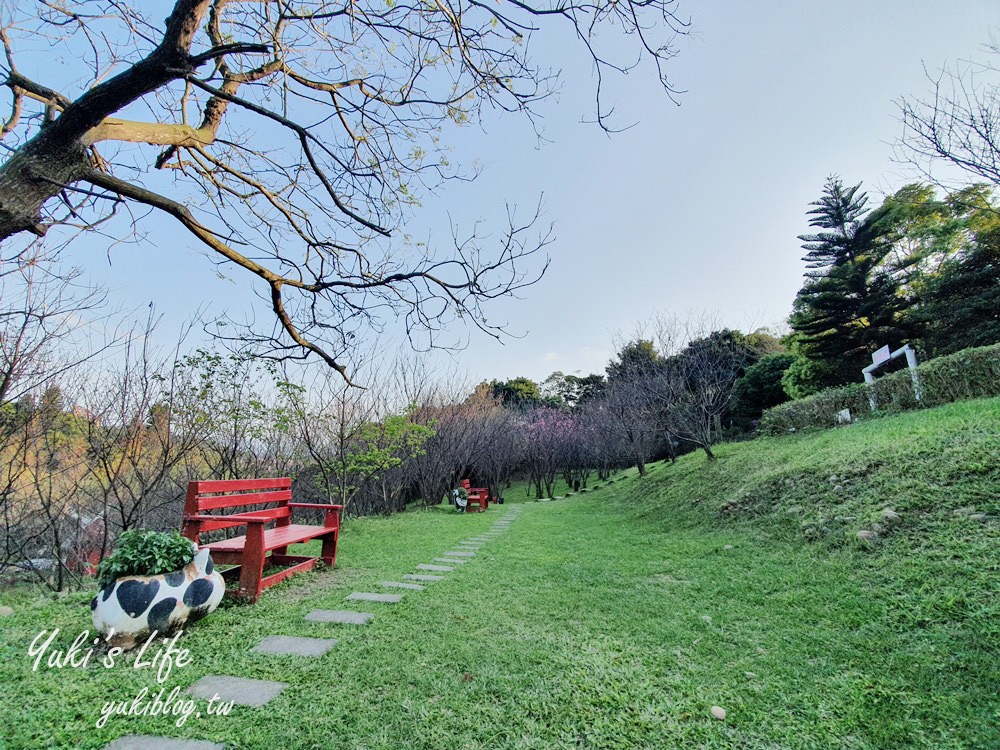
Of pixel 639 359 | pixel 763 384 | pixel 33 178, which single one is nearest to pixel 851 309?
pixel 763 384

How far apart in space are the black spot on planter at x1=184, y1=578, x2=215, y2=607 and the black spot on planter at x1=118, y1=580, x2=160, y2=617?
215 mm

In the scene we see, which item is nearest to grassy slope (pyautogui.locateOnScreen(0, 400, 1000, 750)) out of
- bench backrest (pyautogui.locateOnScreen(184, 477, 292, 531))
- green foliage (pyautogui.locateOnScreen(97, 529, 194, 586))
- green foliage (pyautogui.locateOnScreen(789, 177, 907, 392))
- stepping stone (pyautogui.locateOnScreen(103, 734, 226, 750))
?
stepping stone (pyautogui.locateOnScreen(103, 734, 226, 750))

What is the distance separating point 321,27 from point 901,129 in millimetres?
4377

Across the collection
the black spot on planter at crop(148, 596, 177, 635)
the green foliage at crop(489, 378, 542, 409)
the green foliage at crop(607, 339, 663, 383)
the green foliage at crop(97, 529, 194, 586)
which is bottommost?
the black spot on planter at crop(148, 596, 177, 635)

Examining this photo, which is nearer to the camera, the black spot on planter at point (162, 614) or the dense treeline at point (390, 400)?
the black spot on planter at point (162, 614)

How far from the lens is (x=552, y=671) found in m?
2.14

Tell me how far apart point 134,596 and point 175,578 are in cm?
21

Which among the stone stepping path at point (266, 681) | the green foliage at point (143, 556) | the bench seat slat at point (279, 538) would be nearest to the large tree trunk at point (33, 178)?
the green foliage at point (143, 556)

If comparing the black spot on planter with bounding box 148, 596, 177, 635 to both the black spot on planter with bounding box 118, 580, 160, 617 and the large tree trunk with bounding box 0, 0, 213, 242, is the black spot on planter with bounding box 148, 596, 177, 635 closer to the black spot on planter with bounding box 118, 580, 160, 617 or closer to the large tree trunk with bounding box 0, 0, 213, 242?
the black spot on planter with bounding box 118, 580, 160, 617

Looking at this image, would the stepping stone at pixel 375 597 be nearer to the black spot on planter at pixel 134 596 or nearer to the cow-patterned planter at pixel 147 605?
the cow-patterned planter at pixel 147 605

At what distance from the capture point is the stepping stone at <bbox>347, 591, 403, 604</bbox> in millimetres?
3291

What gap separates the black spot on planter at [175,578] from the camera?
2511 mm

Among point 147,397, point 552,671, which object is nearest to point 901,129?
point 552,671

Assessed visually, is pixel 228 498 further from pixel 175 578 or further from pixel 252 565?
pixel 175 578
